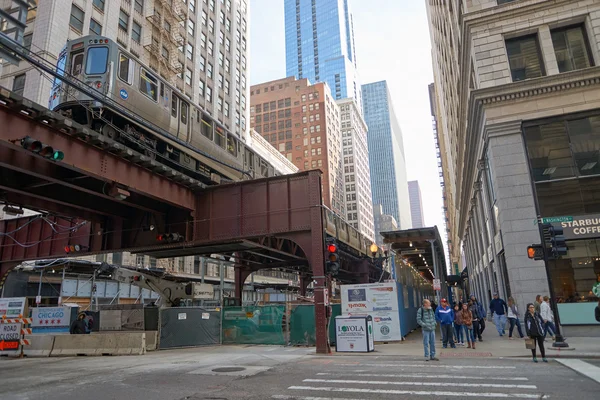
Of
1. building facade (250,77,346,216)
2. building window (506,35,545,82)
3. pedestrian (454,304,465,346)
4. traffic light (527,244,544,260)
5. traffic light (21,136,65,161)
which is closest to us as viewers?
traffic light (21,136,65,161)

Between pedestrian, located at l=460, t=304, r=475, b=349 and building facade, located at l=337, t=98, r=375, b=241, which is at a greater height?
building facade, located at l=337, t=98, r=375, b=241

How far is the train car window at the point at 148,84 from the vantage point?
1636 centimetres

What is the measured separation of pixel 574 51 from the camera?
2008 centimetres

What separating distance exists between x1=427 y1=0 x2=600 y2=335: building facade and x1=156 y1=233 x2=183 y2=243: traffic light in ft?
47.5

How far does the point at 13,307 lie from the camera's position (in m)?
19.3

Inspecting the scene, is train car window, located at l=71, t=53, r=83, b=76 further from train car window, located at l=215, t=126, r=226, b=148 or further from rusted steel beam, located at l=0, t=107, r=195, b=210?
train car window, located at l=215, t=126, r=226, b=148

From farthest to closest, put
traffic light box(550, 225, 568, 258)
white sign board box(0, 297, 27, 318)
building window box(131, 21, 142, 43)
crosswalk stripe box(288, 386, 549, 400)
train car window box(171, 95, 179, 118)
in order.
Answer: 1. building window box(131, 21, 142, 43)
2. white sign board box(0, 297, 27, 318)
3. train car window box(171, 95, 179, 118)
4. traffic light box(550, 225, 568, 258)
5. crosswalk stripe box(288, 386, 549, 400)

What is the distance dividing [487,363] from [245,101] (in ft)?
191

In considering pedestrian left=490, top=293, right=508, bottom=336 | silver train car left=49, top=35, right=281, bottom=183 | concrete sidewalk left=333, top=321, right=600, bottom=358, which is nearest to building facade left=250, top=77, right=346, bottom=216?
pedestrian left=490, top=293, right=508, bottom=336

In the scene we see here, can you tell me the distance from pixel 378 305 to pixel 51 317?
1726 cm

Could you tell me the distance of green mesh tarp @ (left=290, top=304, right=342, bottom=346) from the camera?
18594 millimetres

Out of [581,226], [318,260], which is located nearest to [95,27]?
[318,260]

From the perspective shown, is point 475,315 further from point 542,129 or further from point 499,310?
point 542,129

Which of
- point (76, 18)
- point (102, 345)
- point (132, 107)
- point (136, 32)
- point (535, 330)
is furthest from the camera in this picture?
point (136, 32)
